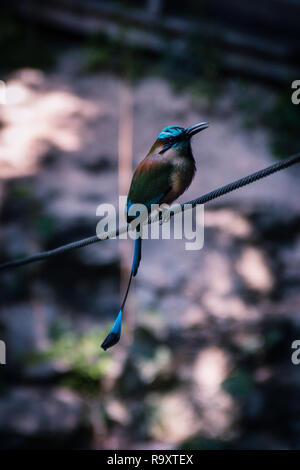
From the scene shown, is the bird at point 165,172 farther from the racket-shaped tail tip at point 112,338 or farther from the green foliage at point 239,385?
the green foliage at point 239,385

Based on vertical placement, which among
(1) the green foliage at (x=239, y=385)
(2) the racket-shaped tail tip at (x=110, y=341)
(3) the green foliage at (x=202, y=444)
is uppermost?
(1) the green foliage at (x=239, y=385)

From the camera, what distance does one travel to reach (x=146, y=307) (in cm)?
456

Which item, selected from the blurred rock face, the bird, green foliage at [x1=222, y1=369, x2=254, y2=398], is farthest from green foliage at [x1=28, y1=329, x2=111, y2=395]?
the bird

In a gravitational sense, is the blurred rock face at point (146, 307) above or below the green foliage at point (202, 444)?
above

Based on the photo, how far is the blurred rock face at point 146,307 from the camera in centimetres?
384

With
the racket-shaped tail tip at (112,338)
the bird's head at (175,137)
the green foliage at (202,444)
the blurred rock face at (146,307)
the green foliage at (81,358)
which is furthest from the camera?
the green foliage at (81,358)

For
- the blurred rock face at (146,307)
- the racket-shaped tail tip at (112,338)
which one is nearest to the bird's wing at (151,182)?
the racket-shaped tail tip at (112,338)

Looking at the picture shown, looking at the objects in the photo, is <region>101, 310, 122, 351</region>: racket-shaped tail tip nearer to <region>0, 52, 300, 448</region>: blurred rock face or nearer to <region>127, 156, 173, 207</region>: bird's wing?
<region>127, 156, 173, 207</region>: bird's wing

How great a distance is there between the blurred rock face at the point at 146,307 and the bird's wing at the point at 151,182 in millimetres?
2101

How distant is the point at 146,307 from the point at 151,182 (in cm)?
266
